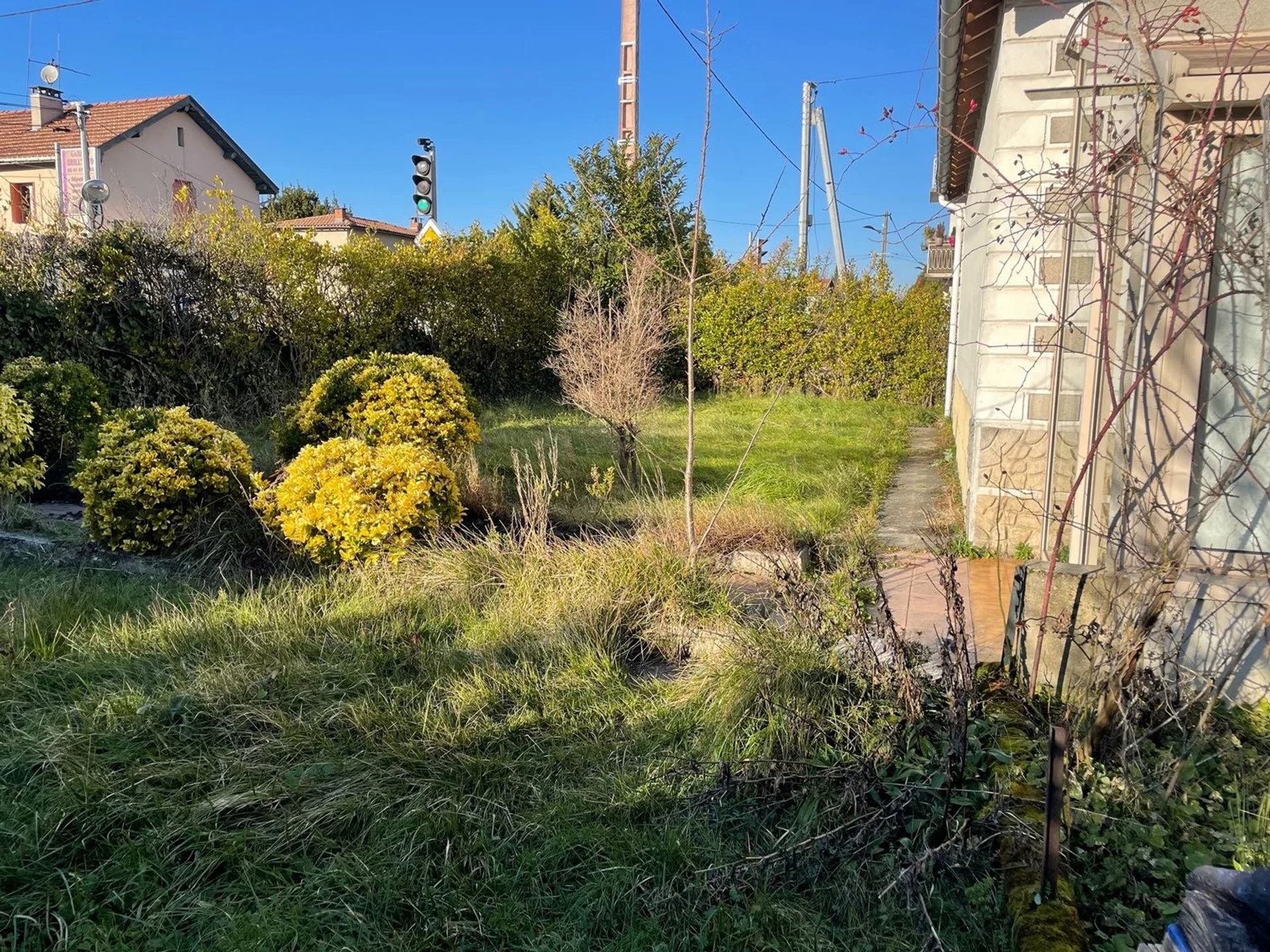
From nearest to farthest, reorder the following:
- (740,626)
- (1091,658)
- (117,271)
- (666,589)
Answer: (1091,658) → (740,626) → (666,589) → (117,271)

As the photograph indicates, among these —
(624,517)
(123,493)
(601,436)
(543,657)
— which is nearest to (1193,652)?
(543,657)

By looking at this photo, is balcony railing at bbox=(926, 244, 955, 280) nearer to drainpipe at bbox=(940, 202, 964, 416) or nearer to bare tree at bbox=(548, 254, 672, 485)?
drainpipe at bbox=(940, 202, 964, 416)

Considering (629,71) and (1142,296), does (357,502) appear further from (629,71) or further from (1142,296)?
(629,71)

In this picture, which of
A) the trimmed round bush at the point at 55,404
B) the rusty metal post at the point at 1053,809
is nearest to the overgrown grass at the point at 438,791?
the rusty metal post at the point at 1053,809

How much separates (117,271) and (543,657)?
25.2 feet

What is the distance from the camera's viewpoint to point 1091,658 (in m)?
2.70

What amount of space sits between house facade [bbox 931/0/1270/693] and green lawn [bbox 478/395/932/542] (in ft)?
5.04

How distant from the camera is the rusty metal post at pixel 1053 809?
2006 millimetres

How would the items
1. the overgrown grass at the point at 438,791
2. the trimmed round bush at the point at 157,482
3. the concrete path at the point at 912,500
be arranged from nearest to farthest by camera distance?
the overgrown grass at the point at 438,791
the trimmed round bush at the point at 157,482
the concrete path at the point at 912,500

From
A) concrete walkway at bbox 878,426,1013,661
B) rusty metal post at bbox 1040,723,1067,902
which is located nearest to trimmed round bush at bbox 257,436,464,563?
concrete walkway at bbox 878,426,1013,661

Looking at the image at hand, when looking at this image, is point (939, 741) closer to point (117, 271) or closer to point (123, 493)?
point (123, 493)

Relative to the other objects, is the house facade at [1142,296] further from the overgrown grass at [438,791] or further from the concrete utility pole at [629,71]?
the concrete utility pole at [629,71]

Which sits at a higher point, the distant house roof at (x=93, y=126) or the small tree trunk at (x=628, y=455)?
the distant house roof at (x=93, y=126)

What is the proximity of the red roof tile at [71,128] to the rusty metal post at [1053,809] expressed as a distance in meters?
29.1
